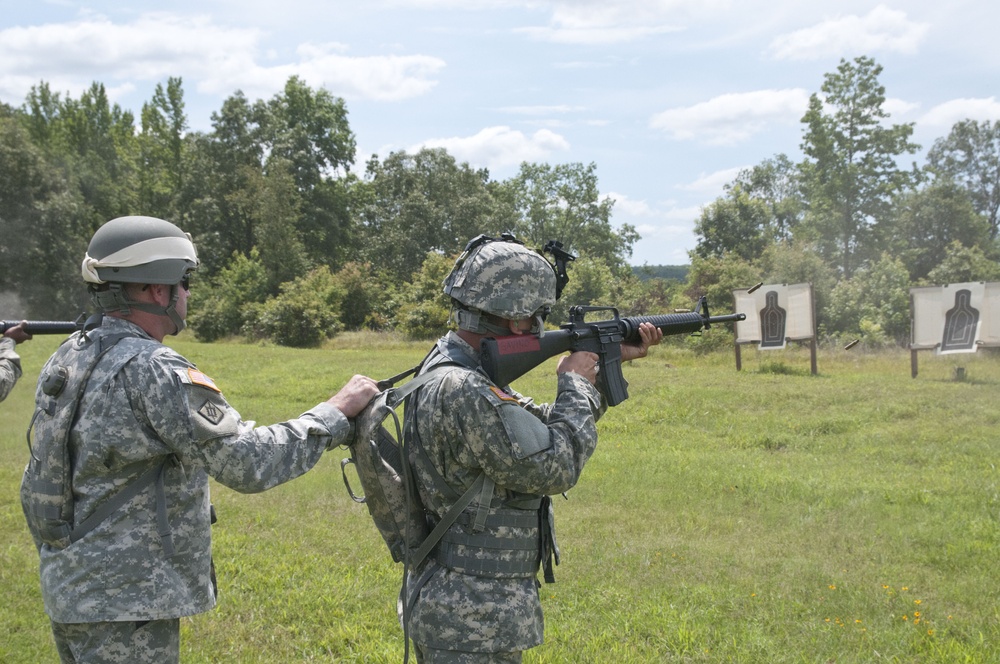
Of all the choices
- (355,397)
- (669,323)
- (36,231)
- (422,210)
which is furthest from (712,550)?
(422,210)

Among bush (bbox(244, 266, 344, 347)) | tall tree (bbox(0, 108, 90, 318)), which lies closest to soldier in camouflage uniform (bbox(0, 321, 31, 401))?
bush (bbox(244, 266, 344, 347))

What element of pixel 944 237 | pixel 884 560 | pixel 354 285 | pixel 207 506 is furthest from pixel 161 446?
pixel 944 237

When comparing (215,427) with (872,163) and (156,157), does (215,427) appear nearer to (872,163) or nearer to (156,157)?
(872,163)

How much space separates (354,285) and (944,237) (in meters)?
26.4

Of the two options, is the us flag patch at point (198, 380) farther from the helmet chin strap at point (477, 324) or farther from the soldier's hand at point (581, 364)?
the soldier's hand at point (581, 364)

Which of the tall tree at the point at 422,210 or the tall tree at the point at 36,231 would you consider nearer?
the tall tree at the point at 36,231

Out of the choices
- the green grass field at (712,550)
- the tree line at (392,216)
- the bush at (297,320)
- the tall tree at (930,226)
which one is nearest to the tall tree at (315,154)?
the tree line at (392,216)

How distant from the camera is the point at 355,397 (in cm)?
328

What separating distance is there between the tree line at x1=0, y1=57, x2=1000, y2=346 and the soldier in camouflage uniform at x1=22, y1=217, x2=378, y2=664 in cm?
2461

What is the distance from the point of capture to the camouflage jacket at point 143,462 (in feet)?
9.58

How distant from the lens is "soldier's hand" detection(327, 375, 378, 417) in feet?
10.6

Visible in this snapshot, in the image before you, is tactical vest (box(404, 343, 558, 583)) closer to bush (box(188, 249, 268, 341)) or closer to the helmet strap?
the helmet strap

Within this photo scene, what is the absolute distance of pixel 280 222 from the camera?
152 ft

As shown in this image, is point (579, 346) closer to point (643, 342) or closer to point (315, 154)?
point (643, 342)
